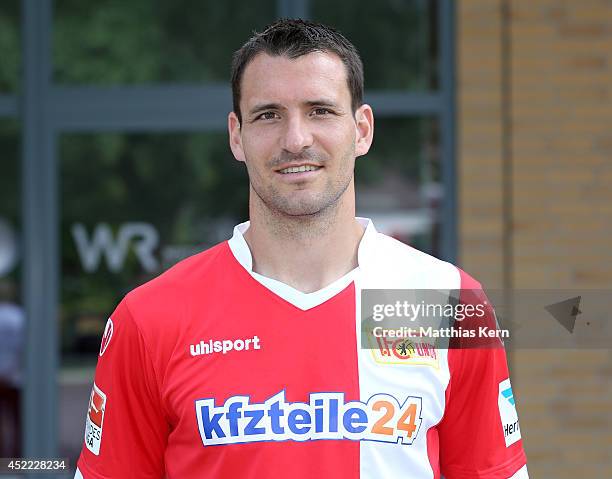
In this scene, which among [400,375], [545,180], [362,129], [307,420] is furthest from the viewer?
[545,180]

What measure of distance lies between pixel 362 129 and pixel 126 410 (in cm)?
94

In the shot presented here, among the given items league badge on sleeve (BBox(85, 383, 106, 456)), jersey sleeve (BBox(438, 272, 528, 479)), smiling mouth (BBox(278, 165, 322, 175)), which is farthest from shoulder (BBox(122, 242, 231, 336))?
jersey sleeve (BBox(438, 272, 528, 479))

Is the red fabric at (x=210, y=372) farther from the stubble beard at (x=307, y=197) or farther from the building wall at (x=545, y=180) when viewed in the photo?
the building wall at (x=545, y=180)

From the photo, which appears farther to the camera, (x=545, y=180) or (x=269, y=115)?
(x=545, y=180)

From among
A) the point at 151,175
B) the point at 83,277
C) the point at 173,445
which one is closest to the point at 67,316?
the point at 83,277

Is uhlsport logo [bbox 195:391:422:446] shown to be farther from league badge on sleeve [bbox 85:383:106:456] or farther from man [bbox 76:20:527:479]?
league badge on sleeve [bbox 85:383:106:456]

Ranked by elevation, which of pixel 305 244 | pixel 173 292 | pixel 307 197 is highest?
pixel 307 197

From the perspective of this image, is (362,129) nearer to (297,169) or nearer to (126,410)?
(297,169)

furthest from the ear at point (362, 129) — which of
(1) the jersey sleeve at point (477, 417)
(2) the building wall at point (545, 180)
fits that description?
(2) the building wall at point (545, 180)

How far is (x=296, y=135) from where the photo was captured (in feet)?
7.57

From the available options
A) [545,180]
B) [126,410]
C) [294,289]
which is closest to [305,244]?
[294,289]

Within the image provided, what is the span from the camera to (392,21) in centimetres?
552

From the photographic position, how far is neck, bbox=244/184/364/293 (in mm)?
2434

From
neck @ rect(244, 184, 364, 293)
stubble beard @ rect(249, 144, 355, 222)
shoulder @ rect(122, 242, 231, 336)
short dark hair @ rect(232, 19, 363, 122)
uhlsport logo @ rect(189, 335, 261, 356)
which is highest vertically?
short dark hair @ rect(232, 19, 363, 122)
